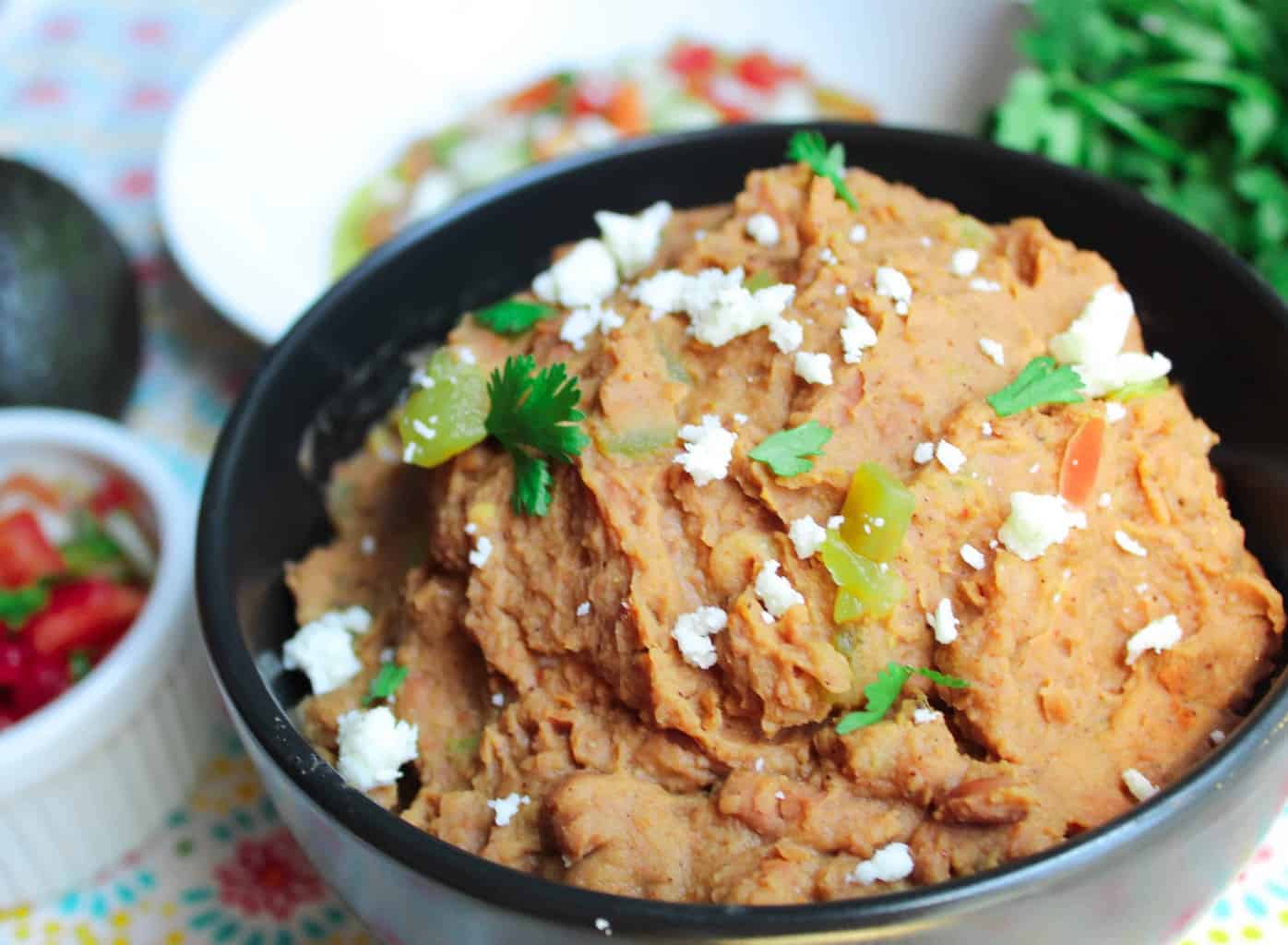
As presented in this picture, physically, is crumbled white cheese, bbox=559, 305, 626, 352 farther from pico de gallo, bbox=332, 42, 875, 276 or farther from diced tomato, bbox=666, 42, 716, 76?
diced tomato, bbox=666, 42, 716, 76

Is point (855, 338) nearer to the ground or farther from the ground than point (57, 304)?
farther from the ground

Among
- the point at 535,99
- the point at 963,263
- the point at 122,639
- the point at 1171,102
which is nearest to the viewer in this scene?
the point at 963,263

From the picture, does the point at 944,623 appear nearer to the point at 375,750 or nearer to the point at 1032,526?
the point at 1032,526

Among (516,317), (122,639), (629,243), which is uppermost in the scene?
(629,243)

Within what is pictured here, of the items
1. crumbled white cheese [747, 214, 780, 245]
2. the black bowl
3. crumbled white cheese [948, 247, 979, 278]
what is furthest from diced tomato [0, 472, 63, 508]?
crumbled white cheese [948, 247, 979, 278]

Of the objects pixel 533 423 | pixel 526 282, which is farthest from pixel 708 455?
pixel 526 282

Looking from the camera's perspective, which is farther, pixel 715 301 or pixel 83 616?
pixel 83 616

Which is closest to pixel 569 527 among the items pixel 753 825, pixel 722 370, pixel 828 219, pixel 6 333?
pixel 722 370
